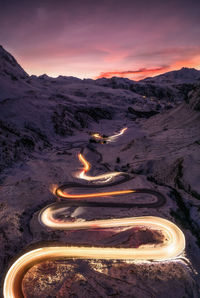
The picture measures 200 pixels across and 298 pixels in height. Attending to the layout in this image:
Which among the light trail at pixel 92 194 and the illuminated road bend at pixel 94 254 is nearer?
the illuminated road bend at pixel 94 254

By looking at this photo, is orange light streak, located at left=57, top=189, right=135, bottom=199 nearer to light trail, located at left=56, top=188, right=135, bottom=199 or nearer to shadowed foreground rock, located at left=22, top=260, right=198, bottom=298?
light trail, located at left=56, top=188, right=135, bottom=199

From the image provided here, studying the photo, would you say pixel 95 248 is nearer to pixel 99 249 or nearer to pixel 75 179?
pixel 99 249

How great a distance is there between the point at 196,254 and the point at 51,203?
766 inches

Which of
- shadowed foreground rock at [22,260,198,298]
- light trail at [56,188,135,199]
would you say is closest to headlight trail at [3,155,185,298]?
shadowed foreground rock at [22,260,198,298]

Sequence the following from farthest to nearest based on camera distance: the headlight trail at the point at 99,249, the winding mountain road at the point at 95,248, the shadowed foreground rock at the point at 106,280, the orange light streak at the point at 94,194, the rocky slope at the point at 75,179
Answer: the orange light streak at the point at 94,194, the winding mountain road at the point at 95,248, the headlight trail at the point at 99,249, the rocky slope at the point at 75,179, the shadowed foreground rock at the point at 106,280

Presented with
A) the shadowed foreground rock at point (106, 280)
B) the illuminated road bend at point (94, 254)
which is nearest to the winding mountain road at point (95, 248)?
the illuminated road bend at point (94, 254)

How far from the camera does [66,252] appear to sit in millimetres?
17453

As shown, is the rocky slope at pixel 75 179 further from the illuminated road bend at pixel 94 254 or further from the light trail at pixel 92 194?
the light trail at pixel 92 194

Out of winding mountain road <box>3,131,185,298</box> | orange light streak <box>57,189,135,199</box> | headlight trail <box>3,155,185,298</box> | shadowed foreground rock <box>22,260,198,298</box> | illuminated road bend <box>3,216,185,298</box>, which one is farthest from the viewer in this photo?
orange light streak <box>57,189,135,199</box>

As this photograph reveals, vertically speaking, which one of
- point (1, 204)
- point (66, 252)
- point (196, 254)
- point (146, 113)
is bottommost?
point (196, 254)

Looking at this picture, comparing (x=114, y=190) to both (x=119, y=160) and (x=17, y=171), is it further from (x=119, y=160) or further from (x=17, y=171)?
(x=17, y=171)

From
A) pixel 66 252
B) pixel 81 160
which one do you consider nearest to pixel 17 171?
pixel 81 160

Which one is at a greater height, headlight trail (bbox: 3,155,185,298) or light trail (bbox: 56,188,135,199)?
light trail (bbox: 56,188,135,199)

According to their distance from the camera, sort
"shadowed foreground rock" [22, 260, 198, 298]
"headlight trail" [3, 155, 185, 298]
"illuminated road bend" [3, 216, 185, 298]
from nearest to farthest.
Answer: "shadowed foreground rock" [22, 260, 198, 298]
"headlight trail" [3, 155, 185, 298]
"illuminated road bend" [3, 216, 185, 298]
